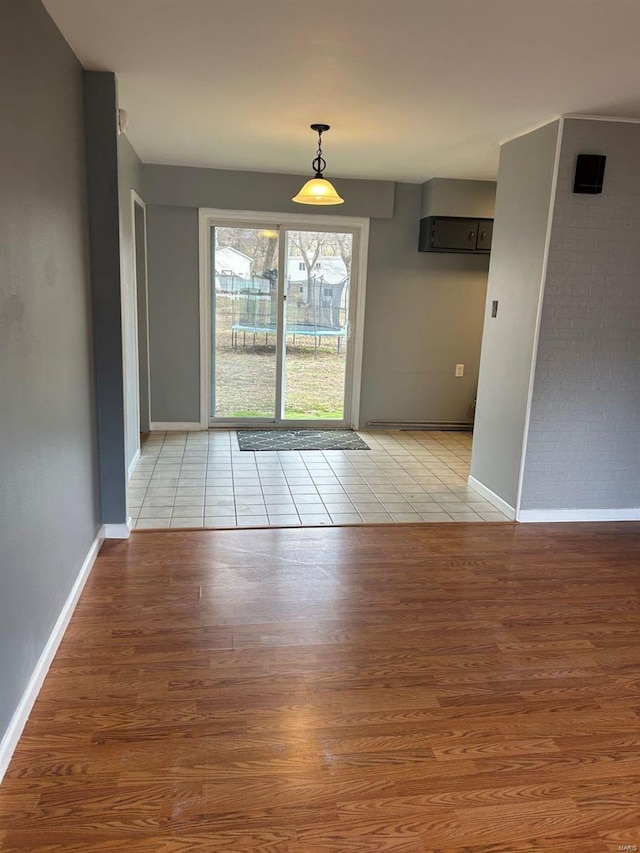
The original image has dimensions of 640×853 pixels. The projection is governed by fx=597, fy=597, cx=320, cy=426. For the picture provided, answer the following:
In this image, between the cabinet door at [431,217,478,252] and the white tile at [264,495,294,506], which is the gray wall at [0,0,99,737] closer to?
the white tile at [264,495,294,506]

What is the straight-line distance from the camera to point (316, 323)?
18.6 ft

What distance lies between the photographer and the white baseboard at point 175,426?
5535 mm

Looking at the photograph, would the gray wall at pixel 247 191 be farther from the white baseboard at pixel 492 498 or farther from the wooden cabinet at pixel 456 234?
the white baseboard at pixel 492 498

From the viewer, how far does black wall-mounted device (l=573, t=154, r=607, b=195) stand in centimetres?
320

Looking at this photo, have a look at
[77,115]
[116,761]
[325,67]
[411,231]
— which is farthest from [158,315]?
[116,761]

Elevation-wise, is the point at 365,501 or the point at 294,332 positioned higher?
the point at 294,332

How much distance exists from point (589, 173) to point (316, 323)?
2897 mm

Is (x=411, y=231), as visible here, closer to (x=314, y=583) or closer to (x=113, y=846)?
(x=314, y=583)

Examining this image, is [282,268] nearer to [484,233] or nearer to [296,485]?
[484,233]

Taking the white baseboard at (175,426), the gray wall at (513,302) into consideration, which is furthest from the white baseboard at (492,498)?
the white baseboard at (175,426)

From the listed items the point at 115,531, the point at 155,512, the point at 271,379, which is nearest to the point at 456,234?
the point at 271,379

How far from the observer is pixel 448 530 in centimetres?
350

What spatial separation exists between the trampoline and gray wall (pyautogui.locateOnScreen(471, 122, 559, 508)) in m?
1.92

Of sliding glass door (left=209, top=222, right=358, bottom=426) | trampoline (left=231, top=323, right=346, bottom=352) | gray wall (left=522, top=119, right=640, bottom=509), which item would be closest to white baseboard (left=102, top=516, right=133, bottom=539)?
gray wall (left=522, top=119, right=640, bottom=509)
